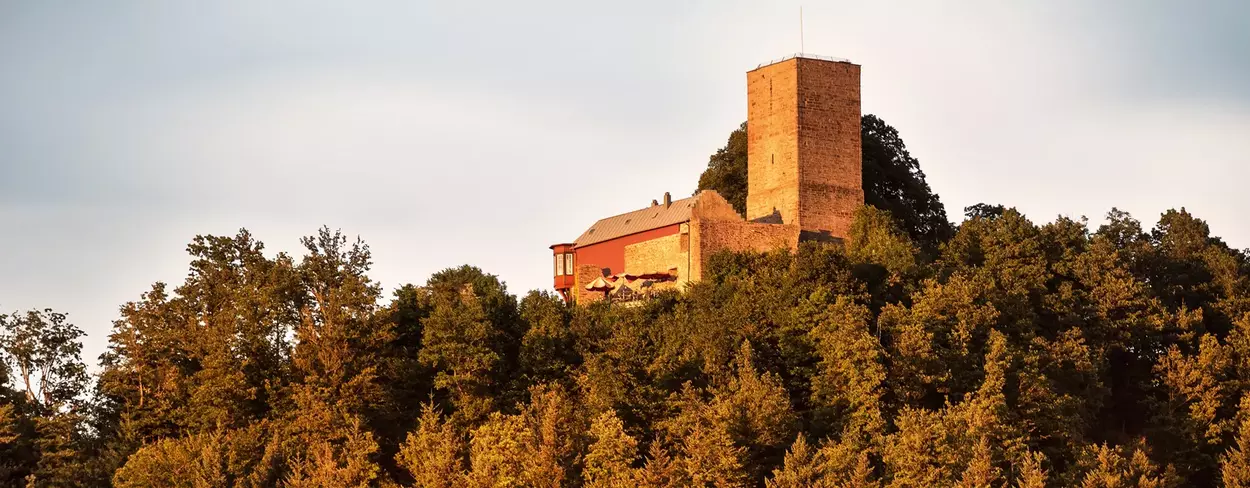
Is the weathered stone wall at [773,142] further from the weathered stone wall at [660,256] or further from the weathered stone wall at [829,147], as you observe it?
the weathered stone wall at [660,256]

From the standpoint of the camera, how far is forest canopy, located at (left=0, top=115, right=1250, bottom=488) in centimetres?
5172

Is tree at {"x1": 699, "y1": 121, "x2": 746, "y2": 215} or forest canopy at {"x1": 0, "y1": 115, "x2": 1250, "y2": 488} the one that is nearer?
forest canopy at {"x1": 0, "y1": 115, "x2": 1250, "y2": 488}

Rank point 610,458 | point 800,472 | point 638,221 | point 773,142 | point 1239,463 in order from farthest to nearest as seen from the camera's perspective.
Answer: point 638,221
point 773,142
point 1239,463
point 610,458
point 800,472

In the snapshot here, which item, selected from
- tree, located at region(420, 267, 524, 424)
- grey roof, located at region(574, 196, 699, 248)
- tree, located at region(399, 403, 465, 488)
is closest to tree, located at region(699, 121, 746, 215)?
grey roof, located at region(574, 196, 699, 248)

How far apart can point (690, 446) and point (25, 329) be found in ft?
65.7

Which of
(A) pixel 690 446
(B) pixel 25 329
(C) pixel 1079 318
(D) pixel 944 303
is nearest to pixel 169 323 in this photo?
(B) pixel 25 329

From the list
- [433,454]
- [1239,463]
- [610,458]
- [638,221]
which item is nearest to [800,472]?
[610,458]

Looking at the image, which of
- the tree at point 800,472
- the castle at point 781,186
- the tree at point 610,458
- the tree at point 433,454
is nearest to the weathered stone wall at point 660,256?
the castle at point 781,186

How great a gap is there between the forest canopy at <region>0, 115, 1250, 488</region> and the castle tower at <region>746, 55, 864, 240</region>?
1503 mm

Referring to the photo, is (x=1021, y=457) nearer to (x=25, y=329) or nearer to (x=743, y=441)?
(x=743, y=441)

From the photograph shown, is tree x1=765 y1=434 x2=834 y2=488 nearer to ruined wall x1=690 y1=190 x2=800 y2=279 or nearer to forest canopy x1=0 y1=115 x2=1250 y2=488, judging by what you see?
forest canopy x1=0 y1=115 x2=1250 y2=488

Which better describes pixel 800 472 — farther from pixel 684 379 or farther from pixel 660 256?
pixel 660 256

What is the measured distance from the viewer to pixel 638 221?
223 feet

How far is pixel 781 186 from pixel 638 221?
5889 mm
